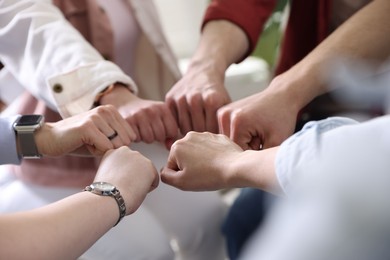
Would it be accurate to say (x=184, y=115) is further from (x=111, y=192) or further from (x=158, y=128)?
(x=111, y=192)

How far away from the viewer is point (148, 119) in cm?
84

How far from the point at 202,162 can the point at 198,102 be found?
188mm

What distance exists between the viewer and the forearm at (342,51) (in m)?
0.84

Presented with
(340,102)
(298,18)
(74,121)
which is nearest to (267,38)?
(298,18)

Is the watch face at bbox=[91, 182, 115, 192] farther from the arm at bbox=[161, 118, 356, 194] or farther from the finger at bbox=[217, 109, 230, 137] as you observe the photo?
the finger at bbox=[217, 109, 230, 137]

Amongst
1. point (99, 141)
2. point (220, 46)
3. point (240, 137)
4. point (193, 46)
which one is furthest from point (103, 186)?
point (193, 46)

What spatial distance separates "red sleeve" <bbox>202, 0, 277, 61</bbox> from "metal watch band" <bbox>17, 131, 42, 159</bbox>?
0.43 m

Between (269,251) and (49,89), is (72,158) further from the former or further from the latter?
(269,251)

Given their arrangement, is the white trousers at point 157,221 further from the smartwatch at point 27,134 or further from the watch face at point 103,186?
the watch face at point 103,186

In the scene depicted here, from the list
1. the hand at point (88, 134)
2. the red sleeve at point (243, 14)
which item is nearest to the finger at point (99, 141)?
the hand at point (88, 134)

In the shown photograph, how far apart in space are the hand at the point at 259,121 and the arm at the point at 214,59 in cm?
5

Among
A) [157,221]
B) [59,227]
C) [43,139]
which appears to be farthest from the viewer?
[157,221]

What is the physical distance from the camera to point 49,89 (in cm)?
88

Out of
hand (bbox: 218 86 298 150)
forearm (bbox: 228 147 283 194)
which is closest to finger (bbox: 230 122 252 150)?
hand (bbox: 218 86 298 150)
